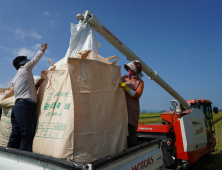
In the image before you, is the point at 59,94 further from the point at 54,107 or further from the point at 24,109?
the point at 24,109

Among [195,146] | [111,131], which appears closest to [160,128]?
[195,146]

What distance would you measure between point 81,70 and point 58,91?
37cm

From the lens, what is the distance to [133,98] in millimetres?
2695

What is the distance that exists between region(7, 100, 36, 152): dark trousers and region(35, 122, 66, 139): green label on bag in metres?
0.14

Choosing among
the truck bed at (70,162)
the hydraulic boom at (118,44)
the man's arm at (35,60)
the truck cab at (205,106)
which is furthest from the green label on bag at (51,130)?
the truck cab at (205,106)

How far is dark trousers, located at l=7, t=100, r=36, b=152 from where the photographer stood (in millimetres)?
2092

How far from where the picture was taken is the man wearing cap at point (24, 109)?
210 cm

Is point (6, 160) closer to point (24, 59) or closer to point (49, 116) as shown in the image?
point (49, 116)

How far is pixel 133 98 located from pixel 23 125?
1.58 meters

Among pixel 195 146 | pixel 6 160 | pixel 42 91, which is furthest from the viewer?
pixel 195 146

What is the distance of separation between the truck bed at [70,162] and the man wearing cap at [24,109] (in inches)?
8.3

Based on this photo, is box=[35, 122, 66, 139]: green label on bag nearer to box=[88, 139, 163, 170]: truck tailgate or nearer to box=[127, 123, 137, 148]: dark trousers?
box=[88, 139, 163, 170]: truck tailgate

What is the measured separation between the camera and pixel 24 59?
262 cm

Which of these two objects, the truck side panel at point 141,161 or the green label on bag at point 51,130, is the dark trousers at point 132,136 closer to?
the truck side panel at point 141,161
